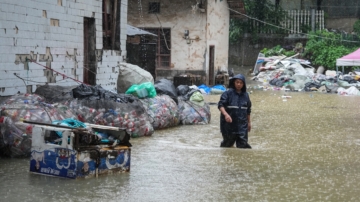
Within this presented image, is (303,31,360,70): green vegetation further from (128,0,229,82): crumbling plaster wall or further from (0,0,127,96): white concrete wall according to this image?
(0,0,127,96): white concrete wall

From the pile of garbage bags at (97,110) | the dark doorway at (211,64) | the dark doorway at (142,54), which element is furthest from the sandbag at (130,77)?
the dark doorway at (211,64)

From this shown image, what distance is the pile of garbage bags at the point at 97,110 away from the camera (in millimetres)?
8836

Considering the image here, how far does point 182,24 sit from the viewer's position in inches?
1031

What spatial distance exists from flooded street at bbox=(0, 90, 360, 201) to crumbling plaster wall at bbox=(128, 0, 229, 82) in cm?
1326

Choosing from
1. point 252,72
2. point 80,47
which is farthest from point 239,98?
point 252,72

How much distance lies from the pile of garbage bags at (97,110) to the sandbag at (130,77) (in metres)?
0.53

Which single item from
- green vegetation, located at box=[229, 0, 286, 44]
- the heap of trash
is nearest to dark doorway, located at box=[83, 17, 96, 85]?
the heap of trash

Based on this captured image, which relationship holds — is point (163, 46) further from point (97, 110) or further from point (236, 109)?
point (236, 109)

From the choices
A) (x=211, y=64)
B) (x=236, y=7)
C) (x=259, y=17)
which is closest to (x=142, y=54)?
(x=211, y=64)

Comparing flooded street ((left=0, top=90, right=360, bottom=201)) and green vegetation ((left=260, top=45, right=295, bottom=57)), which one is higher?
green vegetation ((left=260, top=45, right=295, bottom=57))

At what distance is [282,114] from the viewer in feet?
53.3

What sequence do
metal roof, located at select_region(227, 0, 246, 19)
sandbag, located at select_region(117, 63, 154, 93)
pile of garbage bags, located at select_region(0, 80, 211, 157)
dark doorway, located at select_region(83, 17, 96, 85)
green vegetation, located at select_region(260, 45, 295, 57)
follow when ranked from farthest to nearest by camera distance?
green vegetation, located at select_region(260, 45, 295, 57) → metal roof, located at select_region(227, 0, 246, 19) → sandbag, located at select_region(117, 63, 154, 93) → dark doorway, located at select_region(83, 17, 96, 85) → pile of garbage bags, located at select_region(0, 80, 211, 157)

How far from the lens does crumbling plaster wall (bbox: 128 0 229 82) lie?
2611 centimetres

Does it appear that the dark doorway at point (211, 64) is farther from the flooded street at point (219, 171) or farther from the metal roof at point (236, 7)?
the flooded street at point (219, 171)
